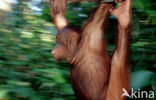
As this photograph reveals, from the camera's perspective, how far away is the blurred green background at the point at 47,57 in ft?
4.76

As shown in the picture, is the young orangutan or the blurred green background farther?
the blurred green background

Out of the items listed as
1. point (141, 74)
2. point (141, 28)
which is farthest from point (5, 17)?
point (141, 74)

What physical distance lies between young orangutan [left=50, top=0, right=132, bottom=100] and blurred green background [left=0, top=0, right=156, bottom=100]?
0.29 m

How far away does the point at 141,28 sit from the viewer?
62.3 inches

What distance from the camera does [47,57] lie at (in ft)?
6.24

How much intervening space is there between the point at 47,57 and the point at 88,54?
2.62 feet

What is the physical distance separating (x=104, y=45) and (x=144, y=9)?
1.57ft

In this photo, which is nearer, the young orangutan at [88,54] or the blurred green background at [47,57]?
the young orangutan at [88,54]

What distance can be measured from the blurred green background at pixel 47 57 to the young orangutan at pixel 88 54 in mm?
292

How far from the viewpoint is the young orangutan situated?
1.09 meters

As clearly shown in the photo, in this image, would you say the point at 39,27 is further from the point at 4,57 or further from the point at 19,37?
the point at 4,57

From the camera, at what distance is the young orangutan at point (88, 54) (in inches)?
43.1

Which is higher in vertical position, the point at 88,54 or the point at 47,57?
the point at 88,54

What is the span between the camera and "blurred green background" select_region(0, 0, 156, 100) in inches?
57.2
